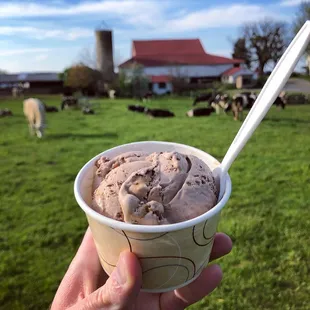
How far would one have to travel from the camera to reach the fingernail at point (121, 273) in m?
1.00

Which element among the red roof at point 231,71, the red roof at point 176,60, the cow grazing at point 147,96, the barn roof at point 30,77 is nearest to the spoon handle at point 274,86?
the red roof at point 231,71

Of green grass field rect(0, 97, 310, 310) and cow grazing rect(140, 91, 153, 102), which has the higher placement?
cow grazing rect(140, 91, 153, 102)

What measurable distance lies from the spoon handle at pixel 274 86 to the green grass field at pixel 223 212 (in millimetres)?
1607

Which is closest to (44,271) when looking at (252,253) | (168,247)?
(252,253)

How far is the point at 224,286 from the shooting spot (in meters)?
2.47

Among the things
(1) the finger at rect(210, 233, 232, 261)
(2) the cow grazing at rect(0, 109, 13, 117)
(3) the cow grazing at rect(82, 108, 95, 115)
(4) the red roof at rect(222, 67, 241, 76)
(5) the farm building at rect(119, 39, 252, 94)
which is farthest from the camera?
(5) the farm building at rect(119, 39, 252, 94)

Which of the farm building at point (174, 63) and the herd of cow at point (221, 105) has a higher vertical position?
the farm building at point (174, 63)

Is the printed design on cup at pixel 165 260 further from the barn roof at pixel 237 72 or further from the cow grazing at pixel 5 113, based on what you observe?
the cow grazing at pixel 5 113

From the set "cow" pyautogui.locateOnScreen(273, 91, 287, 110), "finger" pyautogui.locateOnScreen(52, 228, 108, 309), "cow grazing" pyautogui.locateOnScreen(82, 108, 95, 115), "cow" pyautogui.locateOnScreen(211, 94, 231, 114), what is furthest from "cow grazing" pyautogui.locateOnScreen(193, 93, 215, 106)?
"finger" pyautogui.locateOnScreen(52, 228, 108, 309)

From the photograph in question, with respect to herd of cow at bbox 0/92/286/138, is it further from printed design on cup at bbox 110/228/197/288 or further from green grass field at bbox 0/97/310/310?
printed design on cup at bbox 110/228/197/288

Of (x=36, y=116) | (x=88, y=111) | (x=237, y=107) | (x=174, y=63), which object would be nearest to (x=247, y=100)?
(x=237, y=107)

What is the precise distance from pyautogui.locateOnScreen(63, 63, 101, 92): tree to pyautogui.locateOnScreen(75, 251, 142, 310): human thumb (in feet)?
47.2

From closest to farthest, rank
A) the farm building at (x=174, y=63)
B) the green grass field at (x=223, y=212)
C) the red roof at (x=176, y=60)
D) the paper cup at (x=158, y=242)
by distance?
1. the paper cup at (x=158, y=242)
2. the green grass field at (x=223, y=212)
3. the farm building at (x=174, y=63)
4. the red roof at (x=176, y=60)

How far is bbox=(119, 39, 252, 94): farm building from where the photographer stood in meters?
12.0
